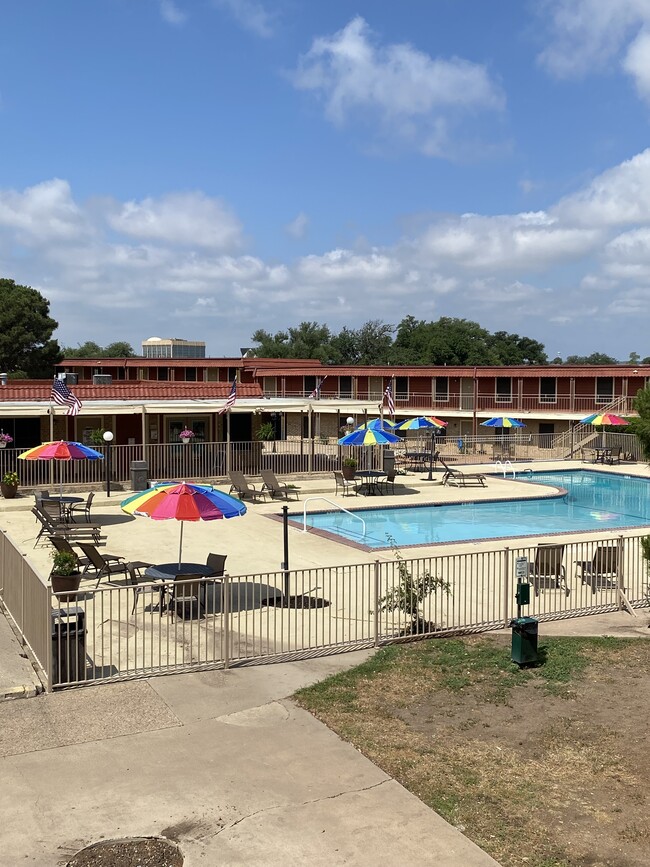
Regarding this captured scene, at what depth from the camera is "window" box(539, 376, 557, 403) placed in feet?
162

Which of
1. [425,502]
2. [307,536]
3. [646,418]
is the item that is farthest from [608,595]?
[425,502]

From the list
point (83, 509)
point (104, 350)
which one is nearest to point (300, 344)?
point (104, 350)

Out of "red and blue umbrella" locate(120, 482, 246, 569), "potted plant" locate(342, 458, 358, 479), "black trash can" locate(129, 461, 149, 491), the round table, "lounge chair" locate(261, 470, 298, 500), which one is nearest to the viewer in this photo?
"red and blue umbrella" locate(120, 482, 246, 569)

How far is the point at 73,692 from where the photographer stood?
968 centimetres

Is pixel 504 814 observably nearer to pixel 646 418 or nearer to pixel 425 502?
pixel 646 418

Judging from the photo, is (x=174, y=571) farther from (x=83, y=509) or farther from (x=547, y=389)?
(x=547, y=389)

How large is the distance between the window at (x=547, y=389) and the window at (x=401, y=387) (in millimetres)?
9330

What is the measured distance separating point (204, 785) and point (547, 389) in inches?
1776

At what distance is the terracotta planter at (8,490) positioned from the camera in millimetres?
25266

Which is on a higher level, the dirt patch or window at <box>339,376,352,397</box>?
window at <box>339,376,352,397</box>

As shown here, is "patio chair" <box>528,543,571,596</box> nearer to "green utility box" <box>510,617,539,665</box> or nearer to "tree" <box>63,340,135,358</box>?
"green utility box" <box>510,617,539,665</box>

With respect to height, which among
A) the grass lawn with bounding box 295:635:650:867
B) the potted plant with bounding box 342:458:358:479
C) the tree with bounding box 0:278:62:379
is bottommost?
the grass lawn with bounding box 295:635:650:867

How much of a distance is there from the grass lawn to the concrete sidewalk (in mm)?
331

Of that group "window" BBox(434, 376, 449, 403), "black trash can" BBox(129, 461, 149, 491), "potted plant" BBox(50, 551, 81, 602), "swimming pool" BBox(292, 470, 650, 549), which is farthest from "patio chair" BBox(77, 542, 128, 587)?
"window" BBox(434, 376, 449, 403)
